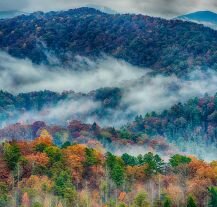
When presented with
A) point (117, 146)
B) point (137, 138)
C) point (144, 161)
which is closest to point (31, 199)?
point (144, 161)

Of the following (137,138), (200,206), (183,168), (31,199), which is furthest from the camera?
(137,138)

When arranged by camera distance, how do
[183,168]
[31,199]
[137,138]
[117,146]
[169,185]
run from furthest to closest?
[137,138] → [117,146] → [183,168] → [169,185] → [31,199]

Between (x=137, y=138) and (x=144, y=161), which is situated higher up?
(x=137, y=138)

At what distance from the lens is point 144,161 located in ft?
367

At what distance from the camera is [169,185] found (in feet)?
322

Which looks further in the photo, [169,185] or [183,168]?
[183,168]

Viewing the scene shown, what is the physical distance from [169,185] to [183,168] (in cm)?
1073

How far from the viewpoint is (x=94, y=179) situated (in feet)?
333

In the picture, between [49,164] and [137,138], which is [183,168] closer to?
[49,164]

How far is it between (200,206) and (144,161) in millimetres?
25849

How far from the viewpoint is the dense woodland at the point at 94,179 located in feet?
276

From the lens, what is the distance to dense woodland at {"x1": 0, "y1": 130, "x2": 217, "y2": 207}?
84.2 meters

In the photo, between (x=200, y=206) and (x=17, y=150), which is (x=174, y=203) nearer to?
(x=200, y=206)

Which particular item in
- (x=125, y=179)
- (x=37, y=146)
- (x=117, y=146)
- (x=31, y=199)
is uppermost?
(x=117, y=146)
